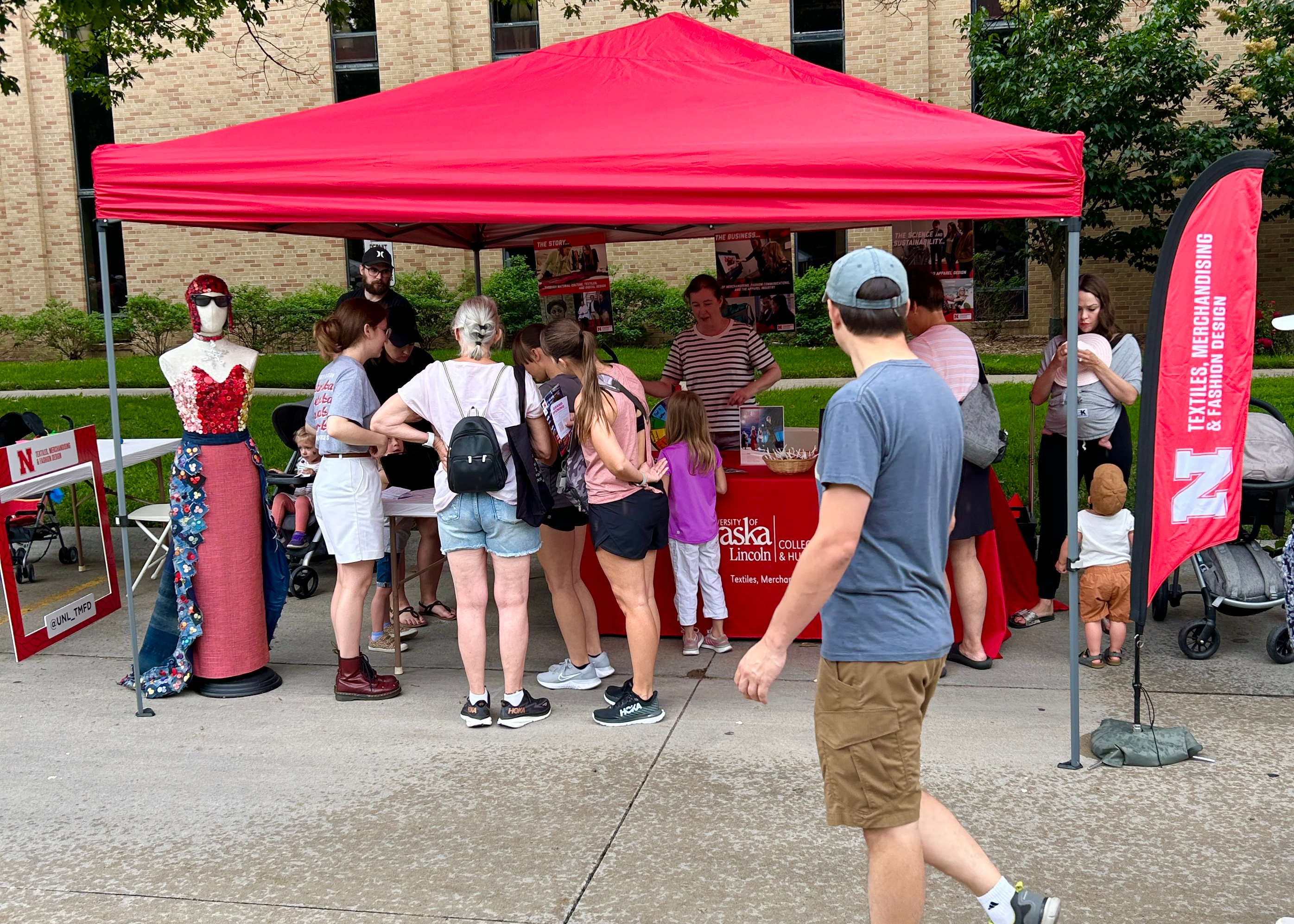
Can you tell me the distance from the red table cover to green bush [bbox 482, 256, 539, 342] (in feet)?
44.2

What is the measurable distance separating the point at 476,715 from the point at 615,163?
2392 millimetres

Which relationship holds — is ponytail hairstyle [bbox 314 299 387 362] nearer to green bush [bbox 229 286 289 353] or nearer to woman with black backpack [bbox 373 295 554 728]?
woman with black backpack [bbox 373 295 554 728]

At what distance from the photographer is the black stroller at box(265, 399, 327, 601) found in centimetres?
709

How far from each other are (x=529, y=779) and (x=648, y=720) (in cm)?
73

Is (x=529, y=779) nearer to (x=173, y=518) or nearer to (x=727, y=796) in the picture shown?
(x=727, y=796)

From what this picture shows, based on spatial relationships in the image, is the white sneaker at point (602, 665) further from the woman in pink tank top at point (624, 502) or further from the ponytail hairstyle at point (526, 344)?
the ponytail hairstyle at point (526, 344)

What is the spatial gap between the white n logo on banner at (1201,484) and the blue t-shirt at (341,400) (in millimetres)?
3287

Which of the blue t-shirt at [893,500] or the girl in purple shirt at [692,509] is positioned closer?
the blue t-shirt at [893,500]

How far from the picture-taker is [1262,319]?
17.5 meters

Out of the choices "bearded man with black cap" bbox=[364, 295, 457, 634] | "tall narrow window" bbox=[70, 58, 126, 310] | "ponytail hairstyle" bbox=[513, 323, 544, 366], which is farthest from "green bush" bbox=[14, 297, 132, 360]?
"ponytail hairstyle" bbox=[513, 323, 544, 366]

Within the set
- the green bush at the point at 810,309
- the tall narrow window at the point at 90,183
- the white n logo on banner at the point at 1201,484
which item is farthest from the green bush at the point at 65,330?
the white n logo on banner at the point at 1201,484

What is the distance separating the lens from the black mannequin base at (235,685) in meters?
5.37

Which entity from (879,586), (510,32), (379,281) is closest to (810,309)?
(510,32)

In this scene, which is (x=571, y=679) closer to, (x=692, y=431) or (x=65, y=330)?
(x=692, y=431)
